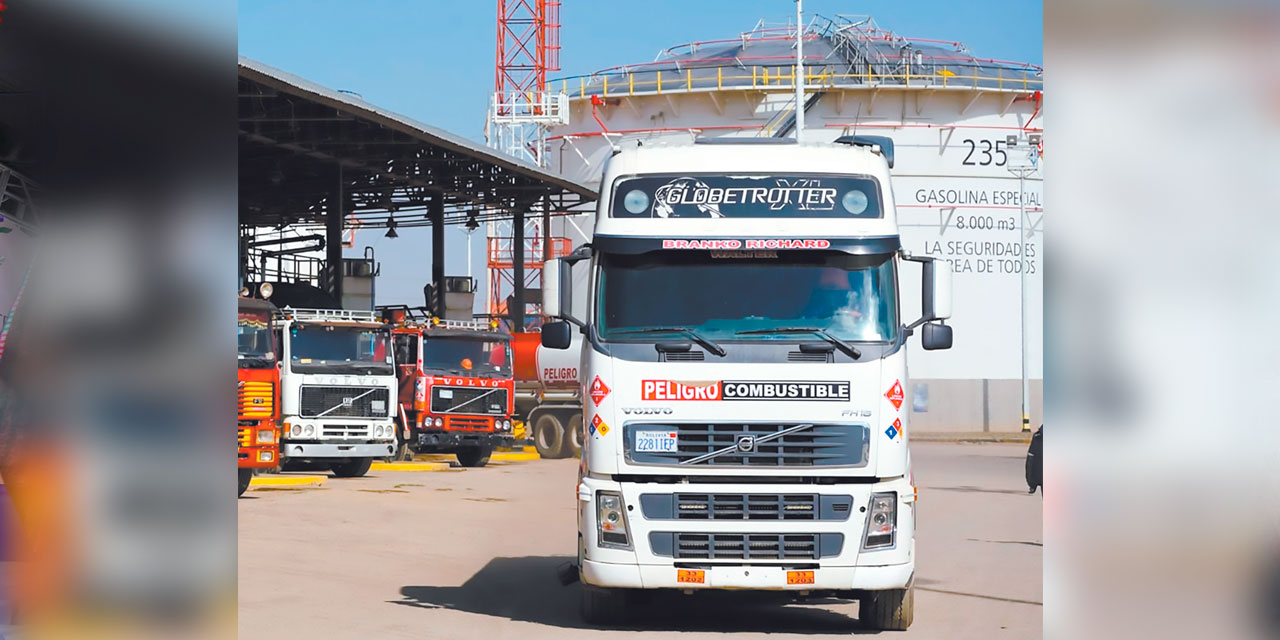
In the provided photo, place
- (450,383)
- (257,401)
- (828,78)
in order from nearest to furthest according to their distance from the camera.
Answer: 1. (257,401)
2. (450,383)
3. (828,78)

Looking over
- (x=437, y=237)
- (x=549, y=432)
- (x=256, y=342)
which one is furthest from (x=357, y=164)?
(x=256, y=342)

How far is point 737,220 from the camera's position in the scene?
10672 mm

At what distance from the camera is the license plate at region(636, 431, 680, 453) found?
1012 centimetres

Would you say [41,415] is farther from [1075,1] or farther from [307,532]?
[307,532]

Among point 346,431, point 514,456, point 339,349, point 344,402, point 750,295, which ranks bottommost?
point 514,456

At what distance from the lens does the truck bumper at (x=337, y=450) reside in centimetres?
2688

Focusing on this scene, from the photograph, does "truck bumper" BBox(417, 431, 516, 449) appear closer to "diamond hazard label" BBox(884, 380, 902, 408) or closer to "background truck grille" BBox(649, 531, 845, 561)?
"background truck grille" BBox(649, 531, 845, 561)

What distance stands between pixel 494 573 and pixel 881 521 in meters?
5.44

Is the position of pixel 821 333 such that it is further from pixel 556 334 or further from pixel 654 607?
pixel 654 607

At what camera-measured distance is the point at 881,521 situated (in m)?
10.1

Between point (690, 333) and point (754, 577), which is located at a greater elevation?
point (690, 333)

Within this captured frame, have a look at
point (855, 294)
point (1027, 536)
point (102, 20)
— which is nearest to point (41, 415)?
point (102, 20)

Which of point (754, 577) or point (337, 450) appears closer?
point (754, 577)

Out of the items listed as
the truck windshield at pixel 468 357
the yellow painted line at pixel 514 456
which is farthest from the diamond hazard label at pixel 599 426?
the yellow painted line at pixel 514 456
